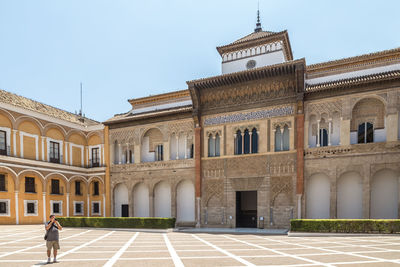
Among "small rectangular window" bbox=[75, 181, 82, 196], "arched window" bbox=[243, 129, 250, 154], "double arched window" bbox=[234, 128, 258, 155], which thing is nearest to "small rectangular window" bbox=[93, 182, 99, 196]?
"small rectangular window" bbox=[75, 181, 82, 196]

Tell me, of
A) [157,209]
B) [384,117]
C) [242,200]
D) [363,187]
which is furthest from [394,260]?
[157,209]

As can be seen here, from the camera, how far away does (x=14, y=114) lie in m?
22.9

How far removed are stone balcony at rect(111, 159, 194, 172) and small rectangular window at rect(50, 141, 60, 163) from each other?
5302 millimetres

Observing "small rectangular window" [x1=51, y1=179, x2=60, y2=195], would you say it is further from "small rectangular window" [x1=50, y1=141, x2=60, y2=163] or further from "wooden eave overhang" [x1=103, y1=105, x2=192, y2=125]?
"wooden eave overhang" [x1=103, y1=105, x2=192, y2=125]

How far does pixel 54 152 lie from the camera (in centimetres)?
2619

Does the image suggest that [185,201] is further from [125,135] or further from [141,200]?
[125,135]

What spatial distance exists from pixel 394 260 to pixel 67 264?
33.5ft

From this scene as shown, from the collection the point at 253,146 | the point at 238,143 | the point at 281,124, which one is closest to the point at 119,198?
the point at 238,143

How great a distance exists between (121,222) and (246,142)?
11.0m

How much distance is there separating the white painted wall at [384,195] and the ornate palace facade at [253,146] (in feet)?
0.20

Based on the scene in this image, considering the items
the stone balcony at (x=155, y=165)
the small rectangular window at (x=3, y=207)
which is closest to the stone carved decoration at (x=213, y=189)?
the stone balcony at (x=155, y=165)

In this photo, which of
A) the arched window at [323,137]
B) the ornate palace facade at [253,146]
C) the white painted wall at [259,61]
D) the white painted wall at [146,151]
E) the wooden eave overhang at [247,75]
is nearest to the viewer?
the ornate palace facade at [253,146]

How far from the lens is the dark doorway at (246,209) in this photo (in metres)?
21.6

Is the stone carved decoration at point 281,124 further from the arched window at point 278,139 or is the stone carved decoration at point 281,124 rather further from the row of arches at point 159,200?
the row of arches at point 159,200
